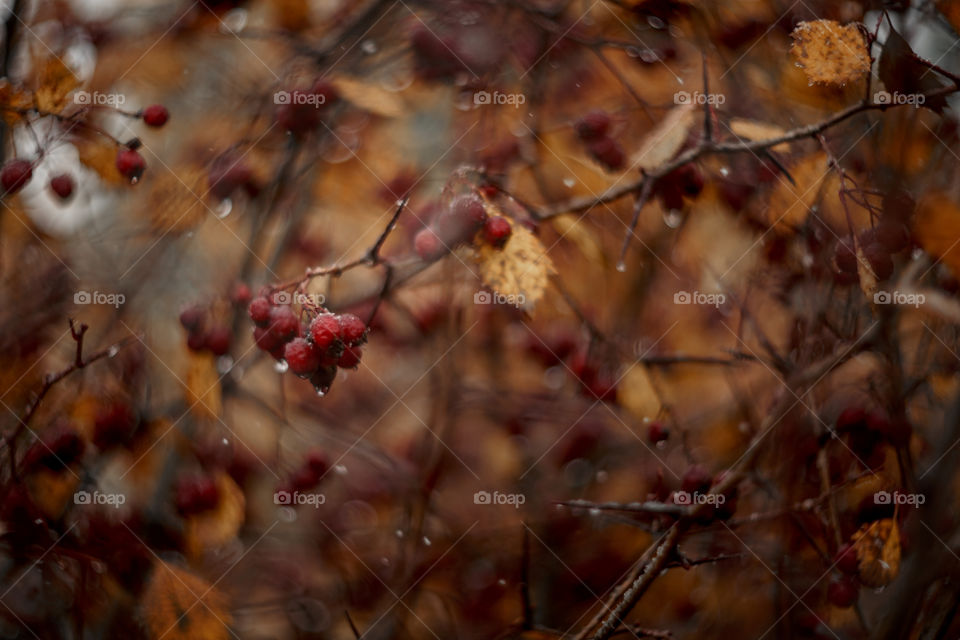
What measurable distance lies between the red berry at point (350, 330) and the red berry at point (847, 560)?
0.68 meters

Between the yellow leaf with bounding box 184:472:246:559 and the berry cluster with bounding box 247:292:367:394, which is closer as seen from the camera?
the berry cluster with bounding box 247:292:367:394

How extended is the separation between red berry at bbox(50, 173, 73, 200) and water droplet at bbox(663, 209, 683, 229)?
31.2 inches

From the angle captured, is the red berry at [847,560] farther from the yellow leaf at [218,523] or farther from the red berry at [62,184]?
the red berry at [62,184]

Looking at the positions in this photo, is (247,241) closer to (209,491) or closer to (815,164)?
(209,491)

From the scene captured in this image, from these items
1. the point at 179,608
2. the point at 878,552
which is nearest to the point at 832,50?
the point at 878,552

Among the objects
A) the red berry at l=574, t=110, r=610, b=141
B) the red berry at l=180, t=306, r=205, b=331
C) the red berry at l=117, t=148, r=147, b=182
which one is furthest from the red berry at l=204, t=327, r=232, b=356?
the red berry at l=574, t=110, r=610, b=141

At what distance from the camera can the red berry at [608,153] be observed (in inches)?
35.2

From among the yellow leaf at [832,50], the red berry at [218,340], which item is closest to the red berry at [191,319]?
the red berry at [218,340]

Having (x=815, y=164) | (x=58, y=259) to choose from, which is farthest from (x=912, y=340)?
(x=58, y=259)

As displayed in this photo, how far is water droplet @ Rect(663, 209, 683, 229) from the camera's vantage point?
0.92 meters

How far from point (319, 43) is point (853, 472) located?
0.93m

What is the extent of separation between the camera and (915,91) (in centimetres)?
92

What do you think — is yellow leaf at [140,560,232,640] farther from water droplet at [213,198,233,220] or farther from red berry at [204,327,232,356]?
water droplet at [213,198,233,220]

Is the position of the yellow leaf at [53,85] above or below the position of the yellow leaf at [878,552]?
above
